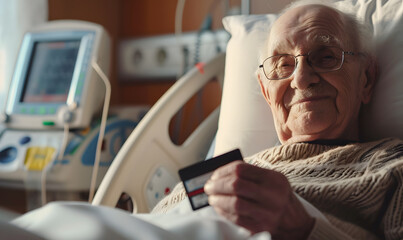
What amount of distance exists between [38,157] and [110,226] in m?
1.31

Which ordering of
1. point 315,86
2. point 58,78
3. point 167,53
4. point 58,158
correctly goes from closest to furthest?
1. point 315,86
2. point 58,158
3. point 58,78
4. point 167,53

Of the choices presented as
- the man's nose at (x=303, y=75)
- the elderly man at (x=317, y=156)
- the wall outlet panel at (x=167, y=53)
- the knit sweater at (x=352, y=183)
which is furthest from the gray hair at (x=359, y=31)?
the wall outlet panel at (x=167, y=53)

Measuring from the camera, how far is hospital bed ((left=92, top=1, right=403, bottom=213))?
1101 millimetres

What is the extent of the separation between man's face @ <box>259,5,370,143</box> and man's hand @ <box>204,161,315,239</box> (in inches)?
16.3

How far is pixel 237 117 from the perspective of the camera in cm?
129

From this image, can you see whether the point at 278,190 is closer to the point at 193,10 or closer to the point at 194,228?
the point at 194,228

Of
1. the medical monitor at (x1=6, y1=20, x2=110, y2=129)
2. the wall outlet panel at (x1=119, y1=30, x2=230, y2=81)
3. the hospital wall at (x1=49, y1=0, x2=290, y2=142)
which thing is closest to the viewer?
the medical monitor at (x1=6, y1=20, x2=110, y2=129)

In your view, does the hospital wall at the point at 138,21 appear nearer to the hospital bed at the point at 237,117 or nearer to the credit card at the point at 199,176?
the hospital bed at the point at 237,117

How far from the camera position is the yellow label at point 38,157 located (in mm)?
1752

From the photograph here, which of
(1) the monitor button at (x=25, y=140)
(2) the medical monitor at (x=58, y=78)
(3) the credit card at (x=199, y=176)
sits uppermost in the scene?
(3) the credit card at (x=199, y=176)

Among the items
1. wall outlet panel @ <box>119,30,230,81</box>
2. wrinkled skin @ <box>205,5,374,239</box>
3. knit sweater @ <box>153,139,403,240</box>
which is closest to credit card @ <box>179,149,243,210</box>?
knit sweater @ <box>153,139,403,240</box>

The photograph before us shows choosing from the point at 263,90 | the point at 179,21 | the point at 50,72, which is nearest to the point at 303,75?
the point at 263,90

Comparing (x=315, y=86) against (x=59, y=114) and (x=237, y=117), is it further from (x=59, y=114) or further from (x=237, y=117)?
(x=59, y=114)

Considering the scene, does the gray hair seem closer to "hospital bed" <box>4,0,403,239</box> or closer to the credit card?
"hospital bed" <box>4,0,403,239</box>
